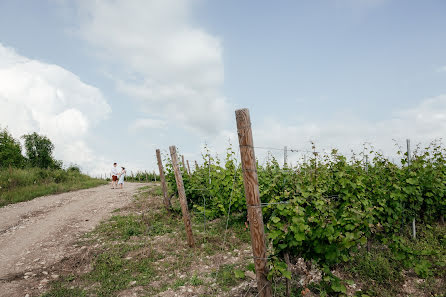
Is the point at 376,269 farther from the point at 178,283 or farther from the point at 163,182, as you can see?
the point at 163,182

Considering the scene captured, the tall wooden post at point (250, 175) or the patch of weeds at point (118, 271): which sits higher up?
the tall wooden post at point (250, 175)

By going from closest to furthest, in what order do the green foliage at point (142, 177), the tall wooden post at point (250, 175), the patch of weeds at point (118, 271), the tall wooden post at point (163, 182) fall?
the tall wooden post at point (250, 175) < the patch of weeds at point (118, 271) < the tall wooden post at point (163, 182) < the green foliage at point (142, 177)

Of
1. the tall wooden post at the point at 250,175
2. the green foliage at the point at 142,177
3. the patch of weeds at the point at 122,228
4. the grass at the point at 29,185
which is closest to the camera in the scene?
the tall wooden post at the point at 250,175

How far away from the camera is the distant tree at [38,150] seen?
45.2 meters

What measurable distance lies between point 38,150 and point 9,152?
27.1 feet

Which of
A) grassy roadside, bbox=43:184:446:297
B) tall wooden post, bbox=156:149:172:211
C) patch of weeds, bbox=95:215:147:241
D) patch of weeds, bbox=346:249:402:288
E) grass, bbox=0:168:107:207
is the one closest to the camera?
grassy roadside, bbox=43:184:446:297

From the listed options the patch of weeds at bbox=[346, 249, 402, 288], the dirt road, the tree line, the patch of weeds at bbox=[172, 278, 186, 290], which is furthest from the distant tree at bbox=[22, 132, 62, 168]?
the patch of weeds at bbox=[346, 249, 402, 288]

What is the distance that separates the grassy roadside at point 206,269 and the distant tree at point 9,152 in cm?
3837

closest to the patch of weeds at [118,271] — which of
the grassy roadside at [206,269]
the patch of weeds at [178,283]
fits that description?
the grassy roadside at [206,269]

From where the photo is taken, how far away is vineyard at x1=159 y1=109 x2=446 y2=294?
3.68 meters

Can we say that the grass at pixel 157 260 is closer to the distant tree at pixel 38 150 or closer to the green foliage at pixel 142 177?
the green foliage at pixel 142 177

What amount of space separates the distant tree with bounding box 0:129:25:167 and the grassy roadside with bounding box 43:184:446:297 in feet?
126

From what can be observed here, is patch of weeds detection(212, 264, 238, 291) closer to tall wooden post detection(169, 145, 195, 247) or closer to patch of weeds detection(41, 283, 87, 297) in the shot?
tall wooden post detection(169, 145, 195, 247)

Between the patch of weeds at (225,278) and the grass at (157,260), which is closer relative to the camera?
the patch of weeds at (225,278)
